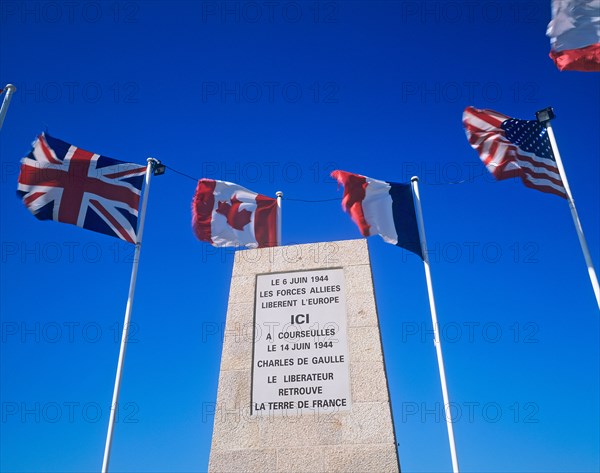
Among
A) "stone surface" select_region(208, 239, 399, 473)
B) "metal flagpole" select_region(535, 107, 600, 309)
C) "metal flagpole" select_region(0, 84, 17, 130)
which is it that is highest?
"metal flagpole" select_region(0, 84, 17, 130)

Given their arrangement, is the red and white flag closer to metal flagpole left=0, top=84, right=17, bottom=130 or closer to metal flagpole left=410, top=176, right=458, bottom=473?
metal flagpole left=410, top=176, right=458, bottom=473

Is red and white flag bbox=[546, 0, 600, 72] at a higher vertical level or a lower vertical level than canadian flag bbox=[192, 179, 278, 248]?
higher

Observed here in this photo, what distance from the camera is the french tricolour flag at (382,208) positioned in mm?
11711

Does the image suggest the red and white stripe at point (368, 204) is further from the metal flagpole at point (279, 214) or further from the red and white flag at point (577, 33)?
the red and white flag at point (577, 33)

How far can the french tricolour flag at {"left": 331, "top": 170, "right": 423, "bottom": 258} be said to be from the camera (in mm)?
11711

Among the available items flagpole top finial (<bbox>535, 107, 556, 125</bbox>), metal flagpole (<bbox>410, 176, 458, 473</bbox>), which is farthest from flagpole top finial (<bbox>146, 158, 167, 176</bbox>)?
flagpole top finial (<bbox>535, 107, 556, 125</bbox>)

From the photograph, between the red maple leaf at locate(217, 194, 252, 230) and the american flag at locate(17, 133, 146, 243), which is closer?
the american flag at locate(17, 133, 146, 243)

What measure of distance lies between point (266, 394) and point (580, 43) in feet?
27.3

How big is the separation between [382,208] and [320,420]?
5.60 meters

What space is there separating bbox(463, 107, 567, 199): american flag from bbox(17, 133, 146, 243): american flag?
7953 mm

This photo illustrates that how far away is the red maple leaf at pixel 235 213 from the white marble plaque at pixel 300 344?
8.65ft

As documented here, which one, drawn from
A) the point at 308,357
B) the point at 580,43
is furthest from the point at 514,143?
the point at 308,357

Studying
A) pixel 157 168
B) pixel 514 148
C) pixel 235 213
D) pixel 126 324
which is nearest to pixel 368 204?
pixel 235 213

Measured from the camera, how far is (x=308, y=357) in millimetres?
8852
